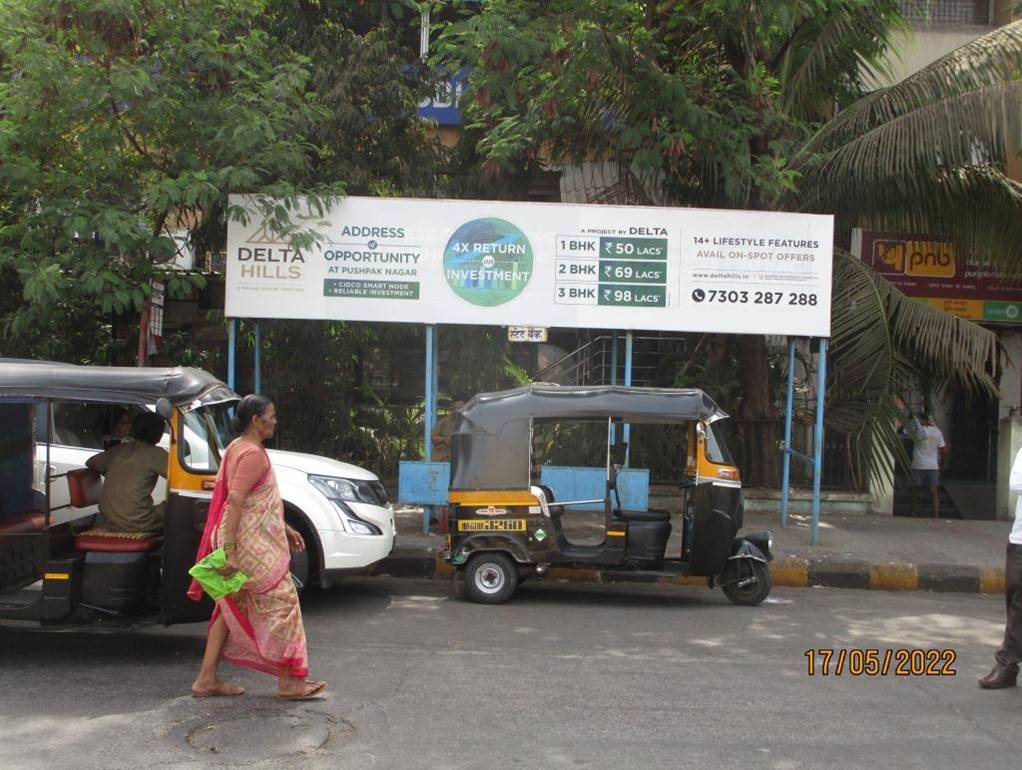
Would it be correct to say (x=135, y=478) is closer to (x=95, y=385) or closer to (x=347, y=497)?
(x=95, y=385)

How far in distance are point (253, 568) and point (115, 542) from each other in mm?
1419

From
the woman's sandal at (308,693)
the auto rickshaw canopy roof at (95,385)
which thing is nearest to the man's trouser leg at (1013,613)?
the woman's sandal at (308,693)

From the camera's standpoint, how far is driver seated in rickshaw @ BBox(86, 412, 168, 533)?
254 inches

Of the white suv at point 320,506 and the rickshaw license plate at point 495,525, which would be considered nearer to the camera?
the white suv at point 320,506

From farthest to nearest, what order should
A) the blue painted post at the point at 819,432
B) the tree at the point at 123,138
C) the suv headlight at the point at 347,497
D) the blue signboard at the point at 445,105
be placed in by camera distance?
the blue signboard at the point at 445,105 < the blue painted post at the point at 819,432 < the tree at the point at 123,138 < the suv headlight at the point at 347,497

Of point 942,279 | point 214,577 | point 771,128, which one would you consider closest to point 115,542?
point 214,577

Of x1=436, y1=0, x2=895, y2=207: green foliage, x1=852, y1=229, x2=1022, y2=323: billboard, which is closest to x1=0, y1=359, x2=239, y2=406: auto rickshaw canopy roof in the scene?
x1=436, y1=0, x2=895, y2=207: green foliage

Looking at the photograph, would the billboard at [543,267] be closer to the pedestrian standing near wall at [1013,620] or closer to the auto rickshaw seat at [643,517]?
the auto rickshaw seat at [643,517]

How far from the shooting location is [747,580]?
8484mm

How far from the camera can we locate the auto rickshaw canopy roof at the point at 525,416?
827 centimetres

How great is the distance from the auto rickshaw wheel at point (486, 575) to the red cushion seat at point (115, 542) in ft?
9.27

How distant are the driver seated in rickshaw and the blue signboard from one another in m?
9.00

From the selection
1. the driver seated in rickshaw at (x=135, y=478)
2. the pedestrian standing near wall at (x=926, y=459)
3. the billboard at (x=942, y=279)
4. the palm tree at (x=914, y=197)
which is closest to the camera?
the driver seated in rickshaw at (x=135, y=478)
